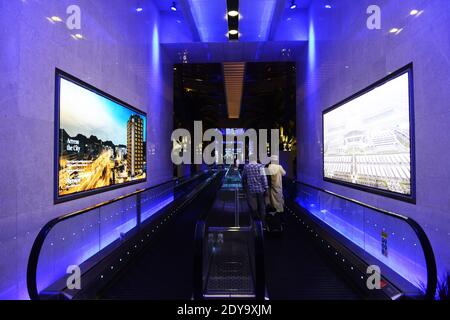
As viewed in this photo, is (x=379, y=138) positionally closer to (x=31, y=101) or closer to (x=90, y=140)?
(x=90, y=140)

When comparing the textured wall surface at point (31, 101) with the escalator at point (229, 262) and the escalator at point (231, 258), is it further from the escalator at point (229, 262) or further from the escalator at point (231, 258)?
the escalator at point (229, 262)

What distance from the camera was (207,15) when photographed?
10250 mm

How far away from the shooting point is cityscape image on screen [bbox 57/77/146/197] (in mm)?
4750

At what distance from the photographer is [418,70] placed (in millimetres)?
4262

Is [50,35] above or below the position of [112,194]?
above

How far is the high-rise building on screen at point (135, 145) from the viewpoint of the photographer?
793 cm

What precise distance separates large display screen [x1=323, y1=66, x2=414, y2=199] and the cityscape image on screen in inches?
199

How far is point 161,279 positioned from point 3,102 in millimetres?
3041

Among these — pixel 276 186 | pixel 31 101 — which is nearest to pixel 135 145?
pixel 276 186

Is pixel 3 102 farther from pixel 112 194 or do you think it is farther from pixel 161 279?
pixel 112 194

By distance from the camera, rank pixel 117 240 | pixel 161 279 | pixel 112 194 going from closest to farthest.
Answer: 1. pixel 161 279
2. pixel 117 240
3. pixel 112 194

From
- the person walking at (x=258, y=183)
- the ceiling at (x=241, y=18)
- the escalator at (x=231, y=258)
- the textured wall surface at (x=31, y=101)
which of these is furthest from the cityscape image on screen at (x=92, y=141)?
the ceiling at (x=241, y=18)

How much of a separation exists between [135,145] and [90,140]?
109 inches
